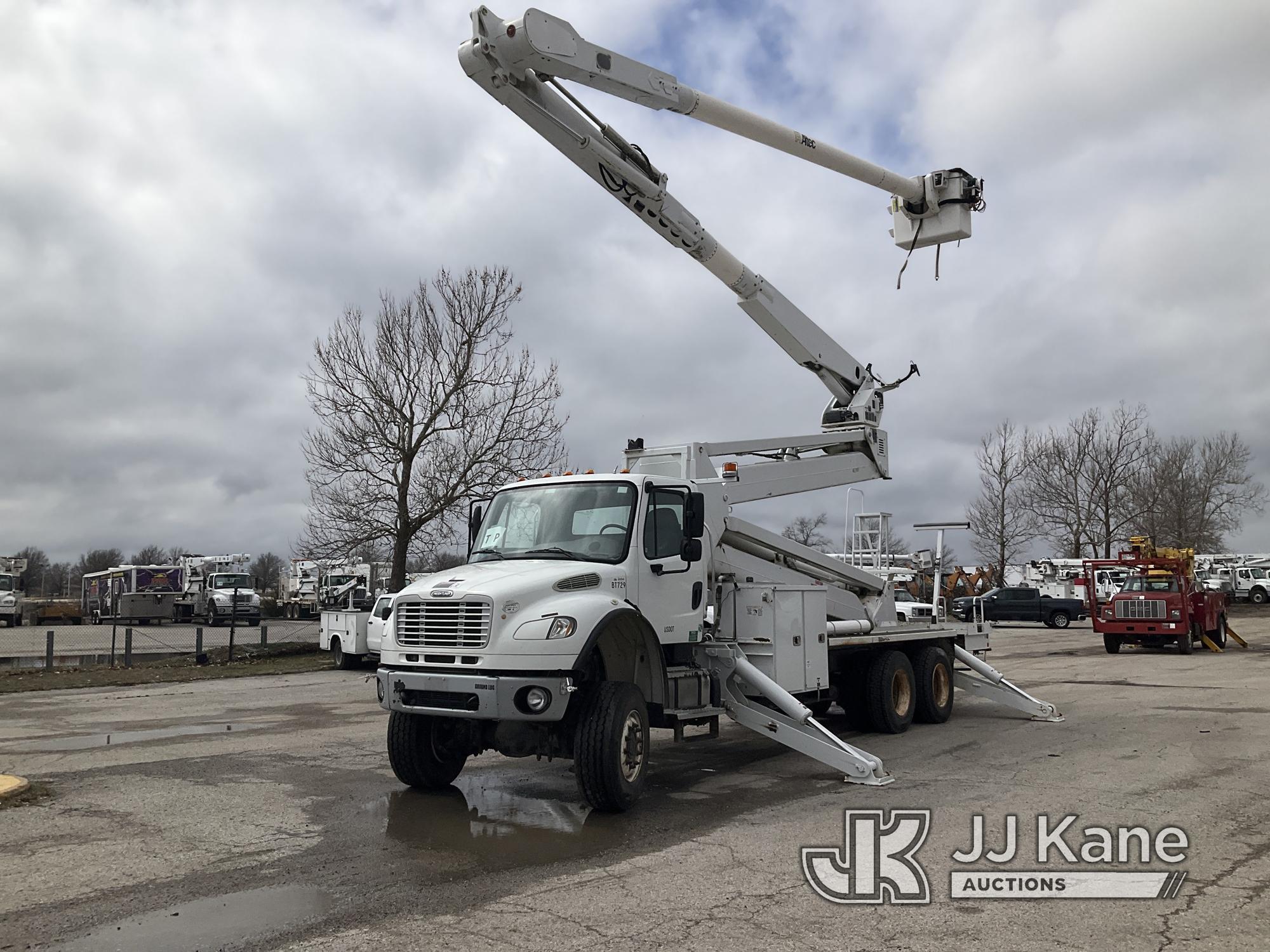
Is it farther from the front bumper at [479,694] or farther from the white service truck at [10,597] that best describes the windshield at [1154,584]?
the white service truck at [10,597]

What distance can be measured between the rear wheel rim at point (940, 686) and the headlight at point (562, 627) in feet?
22.7

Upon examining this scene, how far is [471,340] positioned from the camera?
2806 cm

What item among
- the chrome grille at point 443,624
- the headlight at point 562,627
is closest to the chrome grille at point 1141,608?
the headlight at point 562,627

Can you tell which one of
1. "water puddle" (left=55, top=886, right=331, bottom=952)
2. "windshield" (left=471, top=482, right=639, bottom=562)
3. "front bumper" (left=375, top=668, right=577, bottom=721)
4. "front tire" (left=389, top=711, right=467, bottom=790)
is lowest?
"water puddle" (left=55, top=886, right=331, bottom=952)

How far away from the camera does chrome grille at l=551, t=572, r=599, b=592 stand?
26.2ft

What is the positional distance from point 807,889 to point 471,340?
935 inches

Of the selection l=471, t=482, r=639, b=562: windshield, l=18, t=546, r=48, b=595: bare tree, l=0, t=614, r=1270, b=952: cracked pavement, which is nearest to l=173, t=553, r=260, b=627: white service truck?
l=0, t=614, r=1270, b=952: cracked pavement

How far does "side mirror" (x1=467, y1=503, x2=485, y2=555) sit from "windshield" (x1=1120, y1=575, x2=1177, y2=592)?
2238cm

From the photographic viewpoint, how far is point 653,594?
8734 millimetres

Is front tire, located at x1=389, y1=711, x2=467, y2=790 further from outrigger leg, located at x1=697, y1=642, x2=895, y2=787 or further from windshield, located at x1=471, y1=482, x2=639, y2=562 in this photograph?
outrigger leg, located at x1=697, y1=642, x2=895, y2=787

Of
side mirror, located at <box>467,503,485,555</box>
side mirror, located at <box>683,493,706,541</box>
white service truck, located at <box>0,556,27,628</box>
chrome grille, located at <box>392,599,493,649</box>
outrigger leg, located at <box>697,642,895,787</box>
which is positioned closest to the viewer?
chrome grille, located at <box>392,599,493,649</box>

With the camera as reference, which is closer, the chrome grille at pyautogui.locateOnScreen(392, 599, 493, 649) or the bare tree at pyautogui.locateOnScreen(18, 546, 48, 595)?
the chrome grille at pyautogui.locateOnScreen(392, 599, 493, 649)

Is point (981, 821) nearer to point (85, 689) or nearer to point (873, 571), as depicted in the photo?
point (873, 571)

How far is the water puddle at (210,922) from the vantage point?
497cm
